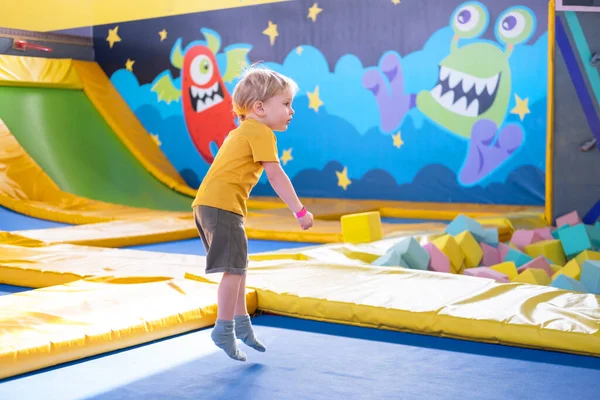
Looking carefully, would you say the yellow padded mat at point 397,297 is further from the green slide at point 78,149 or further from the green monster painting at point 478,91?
the green slide at point 78,149

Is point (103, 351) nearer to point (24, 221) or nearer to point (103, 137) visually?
point (24, 221)

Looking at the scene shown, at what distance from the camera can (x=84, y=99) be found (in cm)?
812

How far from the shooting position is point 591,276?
112 inches

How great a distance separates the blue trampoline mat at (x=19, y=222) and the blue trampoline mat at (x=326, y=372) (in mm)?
3487

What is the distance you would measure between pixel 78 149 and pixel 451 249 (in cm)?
503

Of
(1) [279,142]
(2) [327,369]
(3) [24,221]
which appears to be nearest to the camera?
(2) [327,369]

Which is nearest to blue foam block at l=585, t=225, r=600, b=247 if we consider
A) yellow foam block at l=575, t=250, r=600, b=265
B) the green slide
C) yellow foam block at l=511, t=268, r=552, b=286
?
yellow foam block at l=575, t=250, r=600, b=265

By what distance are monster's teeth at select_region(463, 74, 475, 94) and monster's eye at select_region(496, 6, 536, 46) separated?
0.39 m

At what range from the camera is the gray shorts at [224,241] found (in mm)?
2039

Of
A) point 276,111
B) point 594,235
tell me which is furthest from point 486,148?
point 276,111

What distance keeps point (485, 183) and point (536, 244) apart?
7.81 feet

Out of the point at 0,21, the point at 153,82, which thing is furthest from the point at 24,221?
the point at 0,21

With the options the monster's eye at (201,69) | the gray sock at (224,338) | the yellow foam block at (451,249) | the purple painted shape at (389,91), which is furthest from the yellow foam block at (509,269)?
the monster's eye at (201,69)

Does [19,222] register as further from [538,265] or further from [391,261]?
[538,265]
